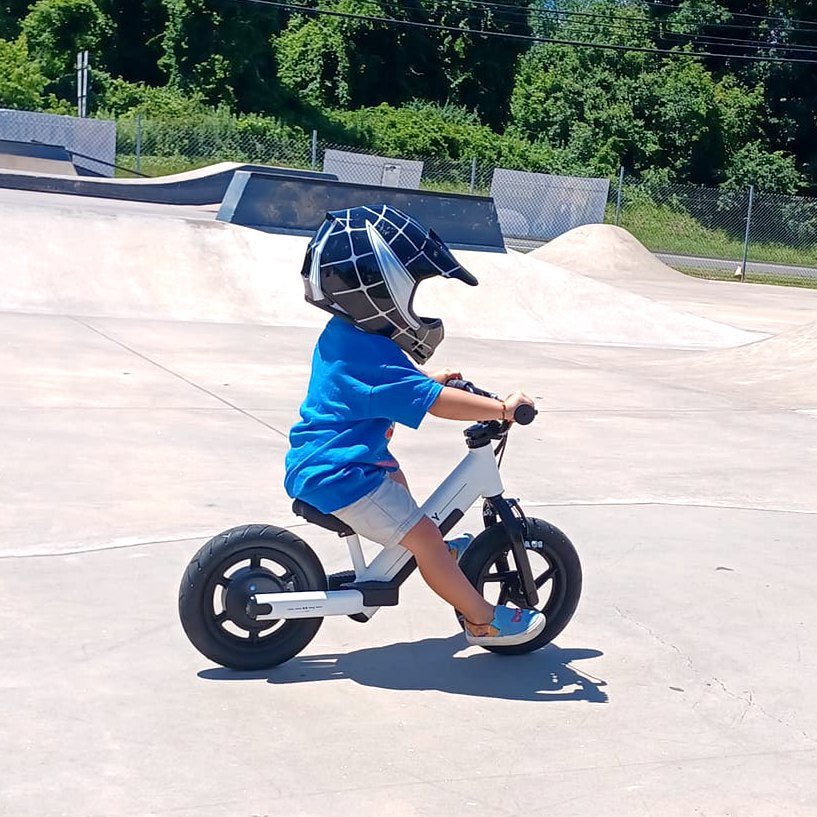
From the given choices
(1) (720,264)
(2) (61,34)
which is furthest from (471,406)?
(2) (61,34)

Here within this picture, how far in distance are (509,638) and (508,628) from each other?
1.5 inches

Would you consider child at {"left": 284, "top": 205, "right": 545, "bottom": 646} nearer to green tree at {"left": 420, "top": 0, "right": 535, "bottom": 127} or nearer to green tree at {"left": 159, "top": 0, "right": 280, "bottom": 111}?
green tree at {"left": 159, "top": 0, "right": 280, "bottom": 111}

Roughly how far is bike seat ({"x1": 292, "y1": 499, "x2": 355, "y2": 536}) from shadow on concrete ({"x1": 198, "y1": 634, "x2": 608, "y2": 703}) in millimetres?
503

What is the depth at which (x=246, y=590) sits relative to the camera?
13.2 feet

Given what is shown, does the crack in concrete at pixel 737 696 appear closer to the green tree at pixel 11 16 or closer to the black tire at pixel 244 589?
the black tire at pixel 244 589

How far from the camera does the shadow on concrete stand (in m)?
4.09

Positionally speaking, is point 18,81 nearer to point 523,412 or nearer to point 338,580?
point 338,580

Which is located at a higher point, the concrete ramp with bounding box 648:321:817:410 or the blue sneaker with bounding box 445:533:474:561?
the blue sneaker with bounding box 445:533:474:561

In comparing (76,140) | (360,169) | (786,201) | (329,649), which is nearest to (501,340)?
(329,649)

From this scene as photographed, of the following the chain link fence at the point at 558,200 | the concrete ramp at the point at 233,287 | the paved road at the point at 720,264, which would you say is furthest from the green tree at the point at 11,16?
the concrete ramp at the point at 233,287

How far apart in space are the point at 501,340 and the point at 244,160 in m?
22.0

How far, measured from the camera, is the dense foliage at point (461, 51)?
41781 mm

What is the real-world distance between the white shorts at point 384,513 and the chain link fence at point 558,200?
25990 mm

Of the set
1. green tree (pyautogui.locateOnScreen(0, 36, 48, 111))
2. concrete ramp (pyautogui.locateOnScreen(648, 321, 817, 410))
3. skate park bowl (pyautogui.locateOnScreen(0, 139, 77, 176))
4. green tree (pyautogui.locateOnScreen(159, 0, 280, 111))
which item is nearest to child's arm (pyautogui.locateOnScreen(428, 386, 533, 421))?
concrete ramp (pyautogui.locateOnScreen(648, 321, 817, 410))
